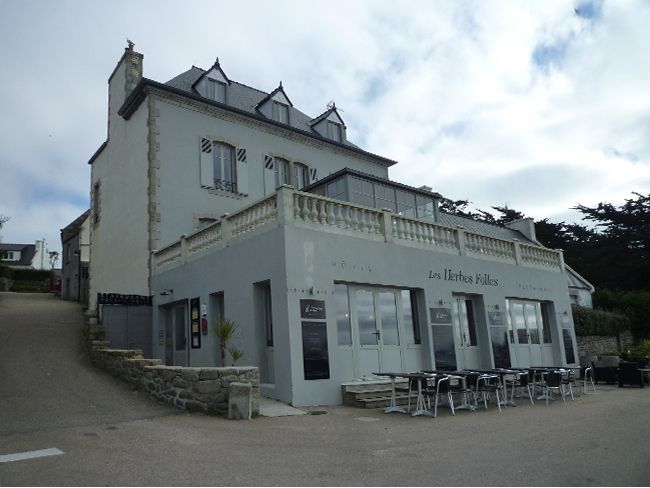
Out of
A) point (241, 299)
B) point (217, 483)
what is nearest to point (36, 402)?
point (241, 299)

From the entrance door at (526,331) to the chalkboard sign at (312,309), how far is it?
297 inches

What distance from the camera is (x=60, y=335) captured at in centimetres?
1568

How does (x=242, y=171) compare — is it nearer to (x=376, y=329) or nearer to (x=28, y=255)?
(x=376, y=329)

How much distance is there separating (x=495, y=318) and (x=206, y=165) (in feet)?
33.9

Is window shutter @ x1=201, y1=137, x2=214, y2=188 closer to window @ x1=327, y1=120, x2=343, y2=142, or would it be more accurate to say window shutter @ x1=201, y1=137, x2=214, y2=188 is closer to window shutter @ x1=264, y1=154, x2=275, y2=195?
window shutter @ x1=264, y1=154, x2=275, y2=195

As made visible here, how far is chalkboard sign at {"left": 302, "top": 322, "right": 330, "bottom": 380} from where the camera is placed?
1024 cm

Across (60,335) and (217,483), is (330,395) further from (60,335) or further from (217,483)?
(60,335)

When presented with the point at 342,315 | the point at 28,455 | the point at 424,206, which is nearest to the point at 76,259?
the point at 424,206

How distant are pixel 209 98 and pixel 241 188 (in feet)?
11.4

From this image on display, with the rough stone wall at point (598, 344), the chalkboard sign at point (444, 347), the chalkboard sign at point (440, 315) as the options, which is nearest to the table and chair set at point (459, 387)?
the chalkboard sign at point (444, 347)

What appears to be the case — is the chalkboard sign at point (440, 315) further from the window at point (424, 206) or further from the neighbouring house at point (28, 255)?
the neighbouring house at point (28, 255)

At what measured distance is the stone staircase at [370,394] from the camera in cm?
1034

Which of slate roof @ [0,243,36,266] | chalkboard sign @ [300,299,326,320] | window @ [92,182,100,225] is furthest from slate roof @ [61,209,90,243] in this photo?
slate roof @ [0,243,36,266]

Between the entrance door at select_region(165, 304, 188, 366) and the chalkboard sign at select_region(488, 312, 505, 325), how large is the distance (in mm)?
→ 8376
